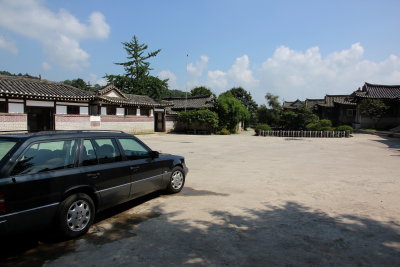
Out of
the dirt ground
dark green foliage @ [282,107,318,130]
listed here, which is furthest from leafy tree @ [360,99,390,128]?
the dirt ground

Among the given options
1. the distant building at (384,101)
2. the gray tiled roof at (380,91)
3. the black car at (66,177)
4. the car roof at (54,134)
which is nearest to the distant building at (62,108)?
the car roof at (54,134)

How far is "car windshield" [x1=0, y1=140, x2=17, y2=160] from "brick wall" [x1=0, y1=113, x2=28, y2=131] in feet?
61.6

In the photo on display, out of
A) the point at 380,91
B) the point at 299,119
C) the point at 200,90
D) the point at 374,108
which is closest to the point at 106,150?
the point at 299,119

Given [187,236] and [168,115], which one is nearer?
[187,236]

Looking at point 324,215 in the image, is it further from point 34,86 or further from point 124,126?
point 124,126

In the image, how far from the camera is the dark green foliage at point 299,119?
2961 cm

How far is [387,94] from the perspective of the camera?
104ft

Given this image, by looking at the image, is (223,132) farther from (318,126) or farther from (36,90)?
(36,90)

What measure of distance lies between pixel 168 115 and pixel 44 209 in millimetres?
30322

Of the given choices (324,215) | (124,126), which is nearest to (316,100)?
(124,126)

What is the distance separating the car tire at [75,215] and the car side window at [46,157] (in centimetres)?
48

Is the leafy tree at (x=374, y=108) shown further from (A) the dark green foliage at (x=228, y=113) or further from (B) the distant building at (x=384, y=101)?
(A) the dark green foliage at (x=228, y=113)

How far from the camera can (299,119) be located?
30344 mm

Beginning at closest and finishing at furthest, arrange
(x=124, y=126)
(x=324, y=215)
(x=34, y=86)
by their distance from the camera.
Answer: (x=324, y=215)
(x=34, y=86)
(x=124, y=126)
